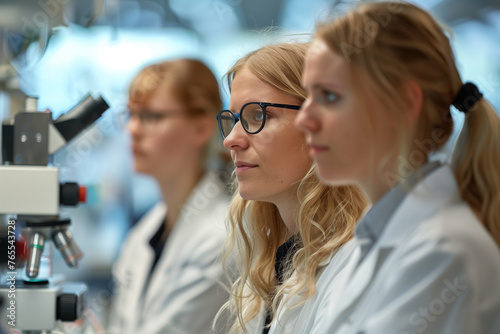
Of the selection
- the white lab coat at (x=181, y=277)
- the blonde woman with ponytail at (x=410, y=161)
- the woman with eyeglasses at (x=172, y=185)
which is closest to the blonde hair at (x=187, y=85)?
the woman with eyeglasses at (x=172, y=185)

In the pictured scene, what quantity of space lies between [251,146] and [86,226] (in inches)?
86.5

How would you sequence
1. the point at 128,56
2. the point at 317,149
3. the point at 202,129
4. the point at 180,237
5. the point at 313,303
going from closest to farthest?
1. the point at 317,149
2. the point at 313,303
3. the point at 180,237
4. the point at 202,129
5. the point at 128,56

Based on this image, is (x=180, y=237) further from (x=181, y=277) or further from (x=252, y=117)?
(x=252, y=117)

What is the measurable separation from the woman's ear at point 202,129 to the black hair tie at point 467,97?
5.52ft

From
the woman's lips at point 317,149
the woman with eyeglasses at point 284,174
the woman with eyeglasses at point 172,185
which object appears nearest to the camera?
the woman's lips at point 317,149

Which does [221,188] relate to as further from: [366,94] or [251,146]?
[366,94]

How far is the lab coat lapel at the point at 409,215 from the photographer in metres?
0.87

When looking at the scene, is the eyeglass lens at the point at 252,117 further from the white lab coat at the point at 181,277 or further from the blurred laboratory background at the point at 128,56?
the blurred laboratory background at the point at 128,56

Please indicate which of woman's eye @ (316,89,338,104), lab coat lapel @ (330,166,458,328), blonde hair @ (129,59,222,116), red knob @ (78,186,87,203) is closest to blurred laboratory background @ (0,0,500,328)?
blonde hair @ (129,59,222,116)

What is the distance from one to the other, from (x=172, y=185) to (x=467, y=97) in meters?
1.86

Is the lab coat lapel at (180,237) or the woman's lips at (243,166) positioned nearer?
the woman's lips at (243,166)

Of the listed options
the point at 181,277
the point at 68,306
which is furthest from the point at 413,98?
the point at 181,277

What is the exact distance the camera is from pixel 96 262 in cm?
327

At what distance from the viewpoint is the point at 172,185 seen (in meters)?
2.62
